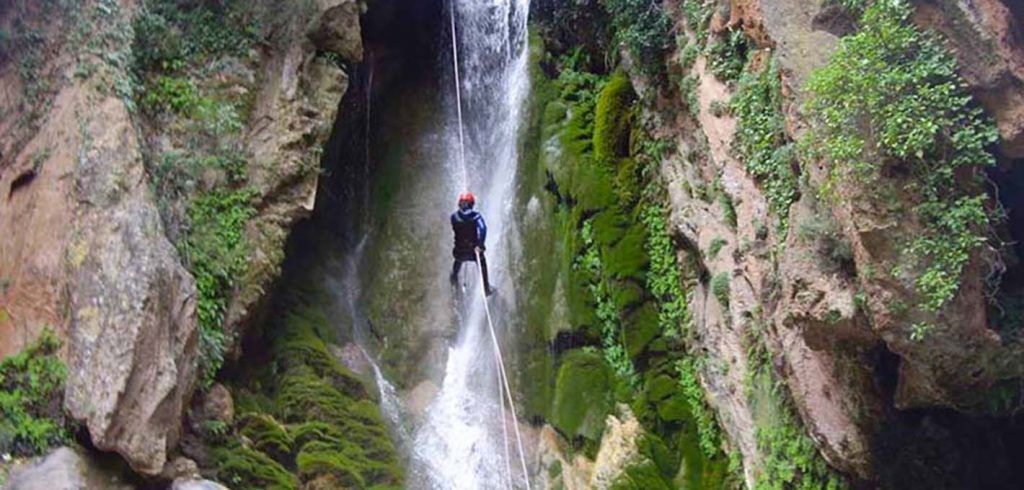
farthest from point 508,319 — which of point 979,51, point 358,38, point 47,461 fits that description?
point 979,51

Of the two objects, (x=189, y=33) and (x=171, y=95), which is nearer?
(x=171, y=95)

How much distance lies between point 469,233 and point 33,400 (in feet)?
20.5

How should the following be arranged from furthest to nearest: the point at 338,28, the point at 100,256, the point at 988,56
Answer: the point at 338,28, the point at 100,256, the point at 988,56

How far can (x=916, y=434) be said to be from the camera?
7547 millimetres

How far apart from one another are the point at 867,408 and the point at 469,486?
18.0 ft

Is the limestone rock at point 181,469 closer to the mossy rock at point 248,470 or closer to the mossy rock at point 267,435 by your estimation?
the mossy rock at point 248,470

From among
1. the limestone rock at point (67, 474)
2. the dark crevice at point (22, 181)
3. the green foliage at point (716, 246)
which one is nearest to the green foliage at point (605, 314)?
the green foliage at point (716, 246)

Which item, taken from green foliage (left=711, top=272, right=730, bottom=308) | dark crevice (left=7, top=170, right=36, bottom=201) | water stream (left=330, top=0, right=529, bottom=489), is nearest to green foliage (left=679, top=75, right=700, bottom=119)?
green foliage (left=711, top=272, right=730, bottom=308)

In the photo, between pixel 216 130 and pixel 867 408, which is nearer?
pixel 867 408

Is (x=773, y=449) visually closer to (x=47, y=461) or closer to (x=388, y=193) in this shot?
(x=47, y=461)

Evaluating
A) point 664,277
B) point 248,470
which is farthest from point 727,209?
point 248,470

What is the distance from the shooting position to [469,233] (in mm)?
12609

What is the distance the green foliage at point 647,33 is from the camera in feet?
41.5

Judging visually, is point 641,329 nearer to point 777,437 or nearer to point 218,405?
point 777,437
